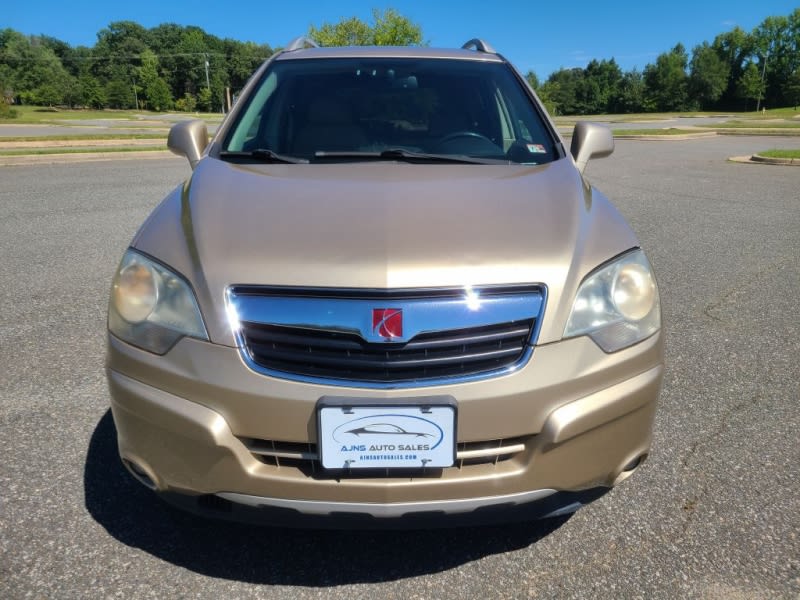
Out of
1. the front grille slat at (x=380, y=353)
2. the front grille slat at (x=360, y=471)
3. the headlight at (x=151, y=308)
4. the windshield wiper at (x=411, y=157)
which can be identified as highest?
the windshield wiper at (x=411, y=157)

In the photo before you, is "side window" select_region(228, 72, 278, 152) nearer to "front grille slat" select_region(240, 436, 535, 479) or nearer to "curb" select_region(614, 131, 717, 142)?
"front grille slat" select_region(240, 436, 535, 479)

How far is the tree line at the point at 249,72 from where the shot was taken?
78000 millimetres

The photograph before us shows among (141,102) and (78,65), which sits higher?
(78,65)

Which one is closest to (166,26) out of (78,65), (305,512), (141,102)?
(78,65)

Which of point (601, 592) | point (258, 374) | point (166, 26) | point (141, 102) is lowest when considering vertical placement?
point (601, 592)

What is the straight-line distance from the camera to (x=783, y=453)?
2.63 m

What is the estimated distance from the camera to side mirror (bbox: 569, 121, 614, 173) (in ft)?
9.26

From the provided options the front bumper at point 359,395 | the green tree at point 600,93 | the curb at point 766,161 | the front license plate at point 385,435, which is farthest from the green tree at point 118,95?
the front license plate at point 385,435

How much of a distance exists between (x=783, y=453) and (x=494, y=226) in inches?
67.8

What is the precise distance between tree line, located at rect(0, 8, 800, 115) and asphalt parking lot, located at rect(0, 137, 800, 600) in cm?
7754

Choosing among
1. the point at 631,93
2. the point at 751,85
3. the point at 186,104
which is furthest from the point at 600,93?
the point at 186,104

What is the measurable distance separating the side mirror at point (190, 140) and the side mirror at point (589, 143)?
1686 mm

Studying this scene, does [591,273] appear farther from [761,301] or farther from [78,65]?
[78,65]

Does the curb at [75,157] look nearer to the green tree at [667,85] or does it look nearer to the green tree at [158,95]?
the green tree at [158,95]
